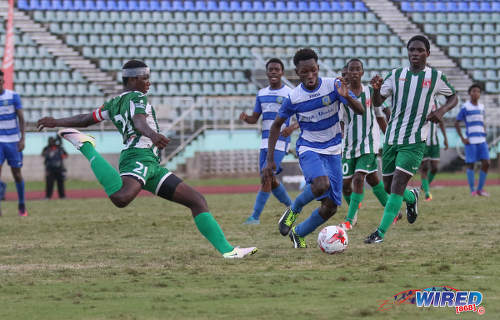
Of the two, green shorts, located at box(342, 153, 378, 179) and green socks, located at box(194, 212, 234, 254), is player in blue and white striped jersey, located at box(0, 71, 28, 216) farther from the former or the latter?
green socks, located at box(194, 212, 234, 254)

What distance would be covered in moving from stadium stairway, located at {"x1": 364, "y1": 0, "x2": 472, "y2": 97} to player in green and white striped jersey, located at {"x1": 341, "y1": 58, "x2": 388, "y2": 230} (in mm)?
24689

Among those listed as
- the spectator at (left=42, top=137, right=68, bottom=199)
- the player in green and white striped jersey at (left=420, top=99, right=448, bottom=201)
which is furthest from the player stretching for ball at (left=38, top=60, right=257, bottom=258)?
the spectator at (left=42, top=137, right=68, bottom=199)

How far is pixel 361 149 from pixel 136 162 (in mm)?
4320

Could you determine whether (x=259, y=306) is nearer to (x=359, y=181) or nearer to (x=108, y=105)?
(x=108, y=105)

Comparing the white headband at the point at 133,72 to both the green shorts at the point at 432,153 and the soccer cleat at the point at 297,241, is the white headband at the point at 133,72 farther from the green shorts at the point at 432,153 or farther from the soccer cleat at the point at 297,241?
the green shorts at the point at 432,153

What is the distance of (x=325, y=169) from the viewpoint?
849 cm

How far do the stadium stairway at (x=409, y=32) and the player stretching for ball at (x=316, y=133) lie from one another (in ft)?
90.2

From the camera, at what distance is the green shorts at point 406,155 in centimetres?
916

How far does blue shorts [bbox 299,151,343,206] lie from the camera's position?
27.6 ft

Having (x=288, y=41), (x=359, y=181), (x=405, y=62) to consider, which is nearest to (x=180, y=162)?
(x=288, y=41)

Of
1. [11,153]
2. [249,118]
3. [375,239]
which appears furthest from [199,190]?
[375,239]

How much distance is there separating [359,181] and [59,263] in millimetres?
4607

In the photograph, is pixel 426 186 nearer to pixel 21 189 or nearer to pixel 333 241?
pixel 21 189

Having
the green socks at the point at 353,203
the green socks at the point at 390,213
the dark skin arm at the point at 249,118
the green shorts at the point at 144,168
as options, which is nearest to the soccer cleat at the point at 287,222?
the green socks at the point at 390,213
